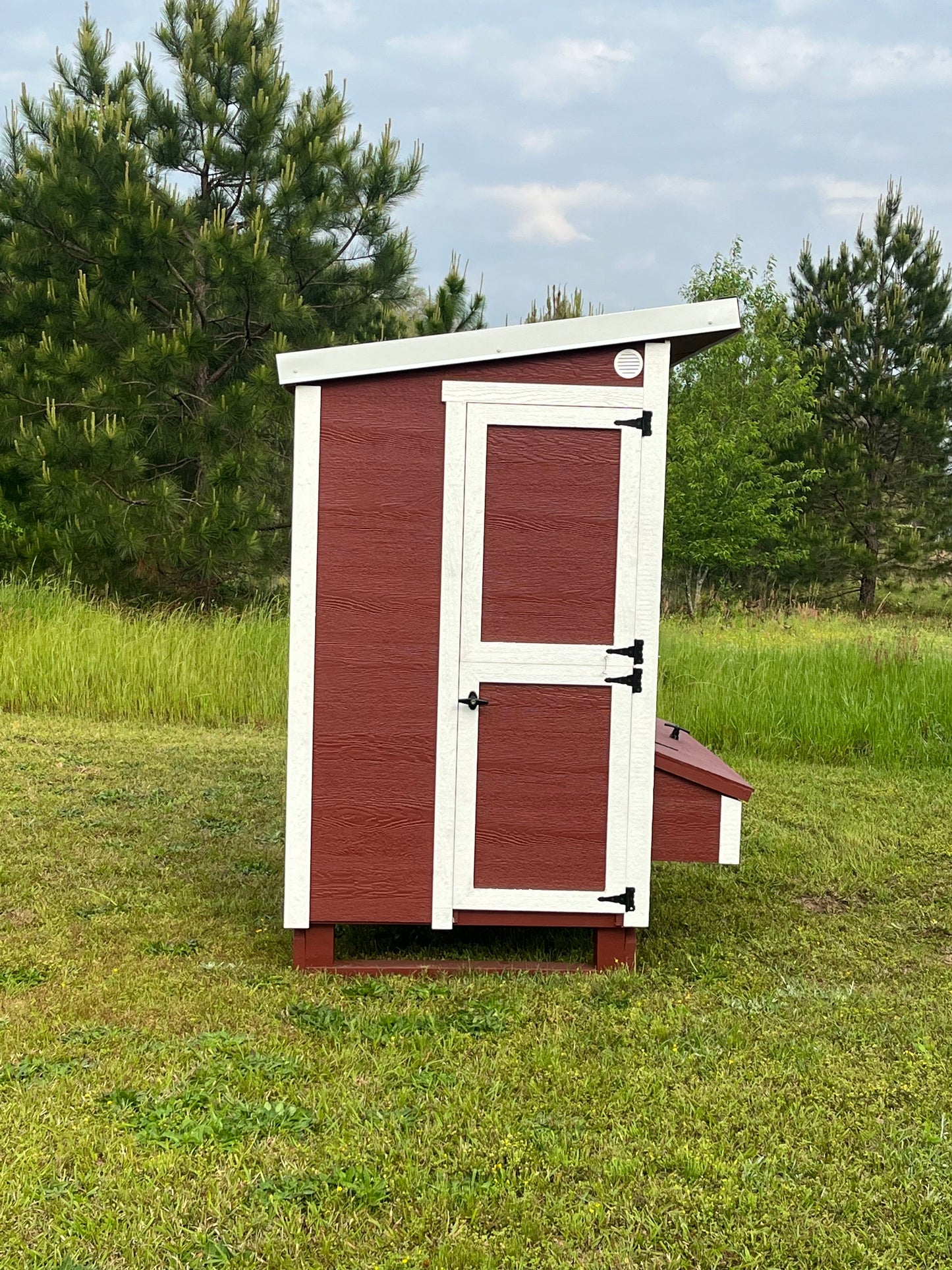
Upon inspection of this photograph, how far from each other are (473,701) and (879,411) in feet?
68.4

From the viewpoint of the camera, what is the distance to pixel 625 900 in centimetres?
409

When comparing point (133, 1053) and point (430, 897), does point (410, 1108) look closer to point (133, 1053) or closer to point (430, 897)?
point (133, 1053)

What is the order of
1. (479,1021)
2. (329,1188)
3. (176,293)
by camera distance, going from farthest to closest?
(176,293), (479,1021), (329,1188)

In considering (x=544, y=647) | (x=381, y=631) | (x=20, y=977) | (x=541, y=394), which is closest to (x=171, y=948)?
(x=20, y=977)

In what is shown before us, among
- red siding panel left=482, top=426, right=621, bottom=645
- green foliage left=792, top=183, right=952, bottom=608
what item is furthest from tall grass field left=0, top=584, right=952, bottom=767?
green foliage left=792, top=183, right=952, bottom=608

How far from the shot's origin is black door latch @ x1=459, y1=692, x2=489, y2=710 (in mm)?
4020

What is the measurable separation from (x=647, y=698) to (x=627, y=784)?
12.4 inches

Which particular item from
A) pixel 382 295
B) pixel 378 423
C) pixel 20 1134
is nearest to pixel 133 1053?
pixel 20 1134

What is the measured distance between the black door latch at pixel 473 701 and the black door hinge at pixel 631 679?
0.43m

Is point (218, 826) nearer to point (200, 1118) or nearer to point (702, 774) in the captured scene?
point (702, 774)

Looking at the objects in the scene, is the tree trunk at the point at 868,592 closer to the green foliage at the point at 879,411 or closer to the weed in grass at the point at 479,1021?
the green foliage at the point at 879,411

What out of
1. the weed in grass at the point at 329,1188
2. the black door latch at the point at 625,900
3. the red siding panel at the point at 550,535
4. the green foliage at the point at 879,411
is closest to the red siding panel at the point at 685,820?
the black door latch at the point at 625,900

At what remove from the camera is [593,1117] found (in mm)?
2998

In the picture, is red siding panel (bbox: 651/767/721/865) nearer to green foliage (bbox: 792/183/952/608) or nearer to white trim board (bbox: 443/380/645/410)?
white trim board (bbox: 443/380/645/410)
